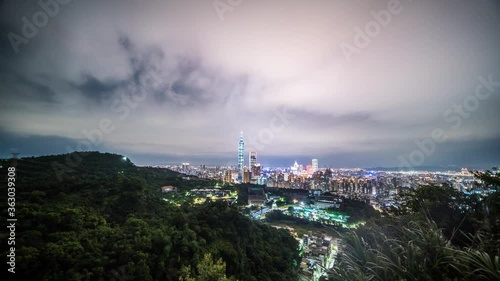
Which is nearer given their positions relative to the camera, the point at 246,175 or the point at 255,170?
the point at 246,175

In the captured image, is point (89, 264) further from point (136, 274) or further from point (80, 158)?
point (80, 158)

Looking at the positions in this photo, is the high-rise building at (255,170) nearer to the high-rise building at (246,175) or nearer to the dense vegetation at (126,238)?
the high-rise building at (246,175)

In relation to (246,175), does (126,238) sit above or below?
above

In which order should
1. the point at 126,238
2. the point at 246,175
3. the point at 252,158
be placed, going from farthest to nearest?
1. the point at 252,158
2. the point at 246,175
3. the point at 126,238

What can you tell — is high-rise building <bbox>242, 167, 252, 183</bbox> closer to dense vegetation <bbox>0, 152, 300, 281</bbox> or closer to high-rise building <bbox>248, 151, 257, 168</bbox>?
high-rise building <bbox>248, 151, 257, 168</bbox>

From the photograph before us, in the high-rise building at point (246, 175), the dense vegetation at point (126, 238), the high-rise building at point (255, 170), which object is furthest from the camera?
the high-rise building at point (255, 170)

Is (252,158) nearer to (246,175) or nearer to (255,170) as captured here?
(255,170)

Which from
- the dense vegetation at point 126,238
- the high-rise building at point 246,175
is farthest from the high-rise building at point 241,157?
the dense vegetation at point 126,238

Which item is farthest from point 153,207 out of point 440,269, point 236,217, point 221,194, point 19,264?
point 221,194

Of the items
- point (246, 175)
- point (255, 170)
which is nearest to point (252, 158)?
point (255, 170)
